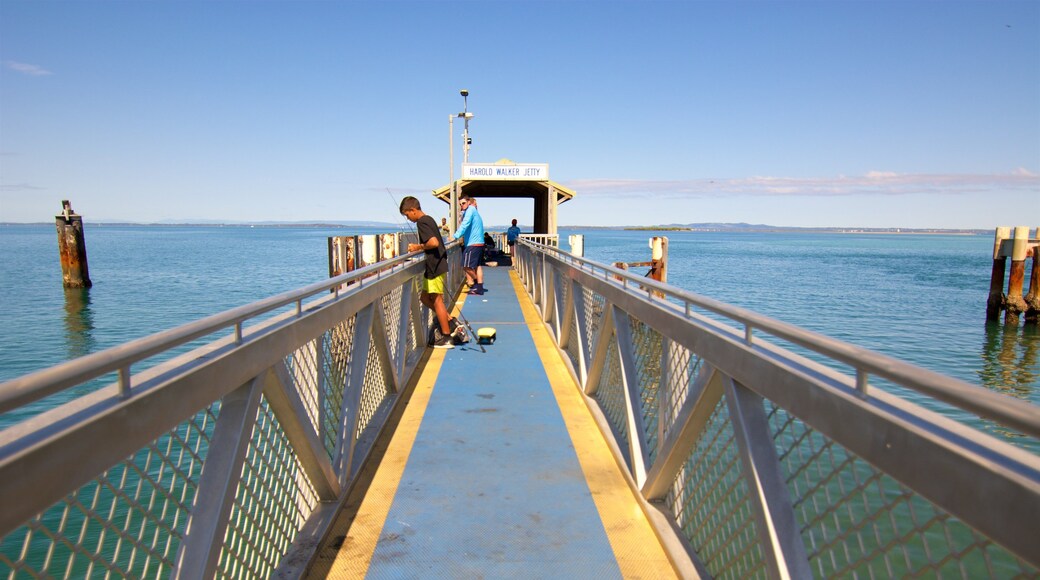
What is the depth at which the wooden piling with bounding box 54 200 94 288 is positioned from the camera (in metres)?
31.9

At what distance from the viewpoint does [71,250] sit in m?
32.8

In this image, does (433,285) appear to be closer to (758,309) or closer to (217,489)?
(217,489)

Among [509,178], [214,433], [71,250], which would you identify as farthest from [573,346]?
[71,250]

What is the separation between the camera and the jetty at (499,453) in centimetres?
145

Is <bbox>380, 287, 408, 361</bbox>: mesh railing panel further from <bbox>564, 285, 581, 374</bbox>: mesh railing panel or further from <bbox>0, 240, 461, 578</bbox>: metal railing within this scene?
<bbox>564, 285, 581, 374</bbox>: mesh railing panel

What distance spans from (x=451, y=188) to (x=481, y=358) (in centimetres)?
1738

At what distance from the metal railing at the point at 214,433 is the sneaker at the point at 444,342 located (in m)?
2.96

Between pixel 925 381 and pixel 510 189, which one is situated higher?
pixel 510 189

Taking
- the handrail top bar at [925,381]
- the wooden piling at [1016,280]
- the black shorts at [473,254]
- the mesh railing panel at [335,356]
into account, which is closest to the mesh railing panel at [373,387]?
the mesh railing panel at [335,356]

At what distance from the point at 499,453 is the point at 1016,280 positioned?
85.3ft

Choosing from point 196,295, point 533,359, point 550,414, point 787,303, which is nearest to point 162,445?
point 533,359

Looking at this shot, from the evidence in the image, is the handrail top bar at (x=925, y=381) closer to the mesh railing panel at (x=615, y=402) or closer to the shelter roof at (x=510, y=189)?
the mesh railing panel at (x=615, y=402)

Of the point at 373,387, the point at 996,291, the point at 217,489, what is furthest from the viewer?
the point at 996,291

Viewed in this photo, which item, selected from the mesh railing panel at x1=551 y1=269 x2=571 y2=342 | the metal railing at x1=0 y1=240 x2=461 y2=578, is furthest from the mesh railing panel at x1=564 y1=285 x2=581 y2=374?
the metal railing at x1=0 y1=240 x2=461 y2=578
